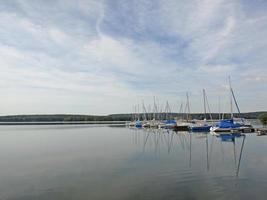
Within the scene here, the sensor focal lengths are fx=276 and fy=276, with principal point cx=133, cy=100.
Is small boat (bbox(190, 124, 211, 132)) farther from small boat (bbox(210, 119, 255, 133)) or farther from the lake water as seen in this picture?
the lake water

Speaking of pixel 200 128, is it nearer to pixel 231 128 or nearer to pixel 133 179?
pixel 231 128

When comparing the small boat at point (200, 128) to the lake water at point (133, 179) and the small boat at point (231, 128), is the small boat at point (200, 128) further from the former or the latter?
the lake water at point (133, 179)

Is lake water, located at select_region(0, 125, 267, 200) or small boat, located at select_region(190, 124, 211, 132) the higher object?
small boat, located at select_region(190, 124, 211, 132)

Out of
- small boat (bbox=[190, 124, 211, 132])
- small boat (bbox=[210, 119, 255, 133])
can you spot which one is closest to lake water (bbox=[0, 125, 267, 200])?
small boat (bbox=[210, 119, 255, 133])

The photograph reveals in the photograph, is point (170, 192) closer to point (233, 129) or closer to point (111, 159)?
point (111, 159)

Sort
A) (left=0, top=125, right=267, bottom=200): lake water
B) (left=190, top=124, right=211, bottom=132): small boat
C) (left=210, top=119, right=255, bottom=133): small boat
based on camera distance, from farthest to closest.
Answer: (left=190, top=124, right=211, bottom=132): small boat < (left=210, top=119, right=255, bottom=133): small boat < (left=0, top=125, right=267, bottom=200): lake water

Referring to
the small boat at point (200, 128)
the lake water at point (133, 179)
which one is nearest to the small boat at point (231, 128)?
the small boat at point (200, 128)

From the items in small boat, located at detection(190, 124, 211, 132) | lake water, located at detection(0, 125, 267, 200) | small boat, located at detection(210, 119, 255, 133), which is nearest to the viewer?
lake water, located at detection(0, 125, 267, 200)

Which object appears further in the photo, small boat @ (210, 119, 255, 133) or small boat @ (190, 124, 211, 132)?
small boat @ (190, 124, 211, 132)

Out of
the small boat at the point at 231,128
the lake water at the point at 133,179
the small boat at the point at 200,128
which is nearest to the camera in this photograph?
the lake water at the point at 133,179

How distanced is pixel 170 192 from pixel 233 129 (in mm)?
60712

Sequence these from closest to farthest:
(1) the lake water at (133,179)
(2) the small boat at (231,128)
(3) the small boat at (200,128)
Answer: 1. (1) the lake water at (133,179)
2. (2) the small boat at (231,128)
3. (3) the small boat at (200,128)

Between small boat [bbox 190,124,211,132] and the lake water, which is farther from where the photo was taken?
small boat [bbox 190,124,211,132]

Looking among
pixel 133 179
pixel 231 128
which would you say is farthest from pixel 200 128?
pixel 133 179
